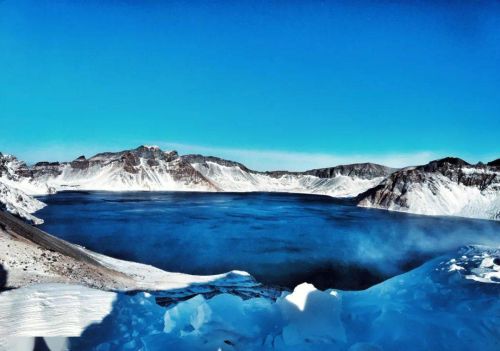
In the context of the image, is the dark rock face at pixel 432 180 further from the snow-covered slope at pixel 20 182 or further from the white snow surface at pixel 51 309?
the snow-covered slope at pixel 20 182

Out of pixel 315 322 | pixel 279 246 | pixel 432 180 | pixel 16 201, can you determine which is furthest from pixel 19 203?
pixel 432 180

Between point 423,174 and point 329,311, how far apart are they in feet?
327

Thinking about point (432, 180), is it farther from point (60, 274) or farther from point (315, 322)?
point (60, 274)

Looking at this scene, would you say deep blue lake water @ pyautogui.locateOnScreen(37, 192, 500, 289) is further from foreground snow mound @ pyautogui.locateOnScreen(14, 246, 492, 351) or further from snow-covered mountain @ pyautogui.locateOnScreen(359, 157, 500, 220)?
snow-covered mountain @ pyautogui.locateOnScreen(359, 157, 500, 220)

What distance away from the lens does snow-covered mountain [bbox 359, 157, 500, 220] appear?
3460 inches

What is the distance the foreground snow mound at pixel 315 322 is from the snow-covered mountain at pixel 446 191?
284 ft

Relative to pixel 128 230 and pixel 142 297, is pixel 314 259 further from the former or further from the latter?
pixel 128 230

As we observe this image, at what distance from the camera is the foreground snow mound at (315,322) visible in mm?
8078

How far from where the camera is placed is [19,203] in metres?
54.9

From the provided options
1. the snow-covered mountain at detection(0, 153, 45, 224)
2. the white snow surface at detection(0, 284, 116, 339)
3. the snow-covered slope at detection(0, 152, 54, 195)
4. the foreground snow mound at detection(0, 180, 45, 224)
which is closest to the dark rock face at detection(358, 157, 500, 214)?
the foreground snow mound at detection(0, 180, 45, 224)

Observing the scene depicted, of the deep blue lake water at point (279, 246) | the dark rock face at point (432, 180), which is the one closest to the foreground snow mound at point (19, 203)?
the deep blue lake water at point (279, 246)

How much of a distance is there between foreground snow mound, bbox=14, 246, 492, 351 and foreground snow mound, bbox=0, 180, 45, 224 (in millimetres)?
33535

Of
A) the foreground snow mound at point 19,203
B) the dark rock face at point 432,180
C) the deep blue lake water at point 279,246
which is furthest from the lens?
the dark rock face at point 432,180

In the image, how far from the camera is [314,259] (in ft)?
105
